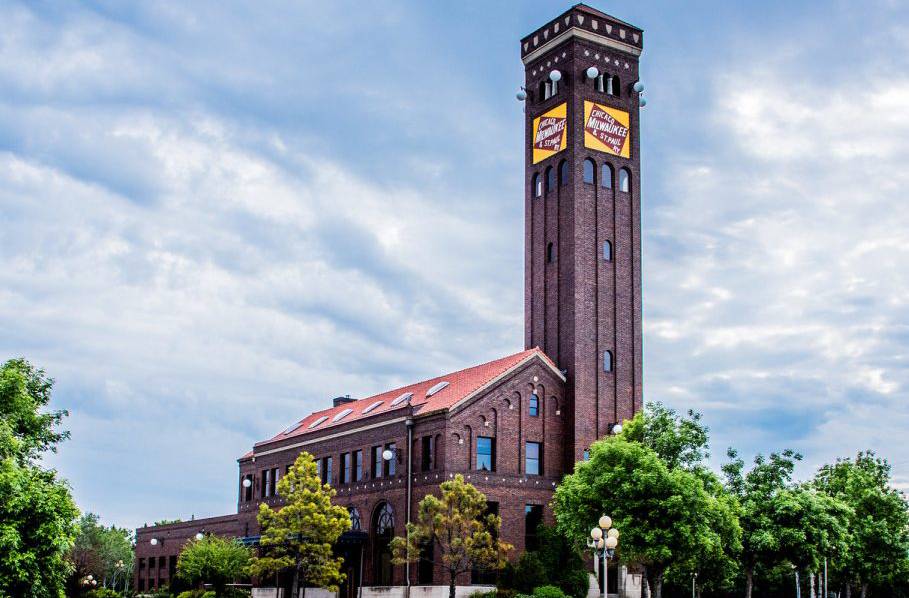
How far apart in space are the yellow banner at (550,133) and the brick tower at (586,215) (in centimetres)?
6

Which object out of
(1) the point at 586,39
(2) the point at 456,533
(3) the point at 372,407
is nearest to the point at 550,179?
(1) the point at 586,39

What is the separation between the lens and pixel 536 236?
212ft

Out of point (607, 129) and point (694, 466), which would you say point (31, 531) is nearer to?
point (694, 466)

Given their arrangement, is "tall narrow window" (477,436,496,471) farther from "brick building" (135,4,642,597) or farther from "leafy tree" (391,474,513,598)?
"leafy tree" (391,474,513,598)

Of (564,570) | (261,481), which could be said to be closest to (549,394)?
(564,570)

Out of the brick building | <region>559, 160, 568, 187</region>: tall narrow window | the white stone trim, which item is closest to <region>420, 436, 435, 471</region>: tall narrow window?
the brick building

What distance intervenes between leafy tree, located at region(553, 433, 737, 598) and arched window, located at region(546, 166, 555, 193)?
20086mm

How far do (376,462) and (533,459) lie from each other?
9931 mm

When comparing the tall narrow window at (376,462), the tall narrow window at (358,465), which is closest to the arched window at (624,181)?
the tall narrow window at (376,462)

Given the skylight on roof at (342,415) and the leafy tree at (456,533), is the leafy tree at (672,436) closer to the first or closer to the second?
the leafy tree at (456,533)

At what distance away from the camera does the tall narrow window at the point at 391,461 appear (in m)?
60.6

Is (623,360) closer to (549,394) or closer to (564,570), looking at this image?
(549,394)

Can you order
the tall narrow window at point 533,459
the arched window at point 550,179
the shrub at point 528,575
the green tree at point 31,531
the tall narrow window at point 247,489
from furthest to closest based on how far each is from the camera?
the tall narrow window at point 247,489 → the arched window at point 550,179 → the tall narrow window at point 533,459 → the shrub at point 528,575 → the green tree at point 31,531

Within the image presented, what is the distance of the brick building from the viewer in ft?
189
